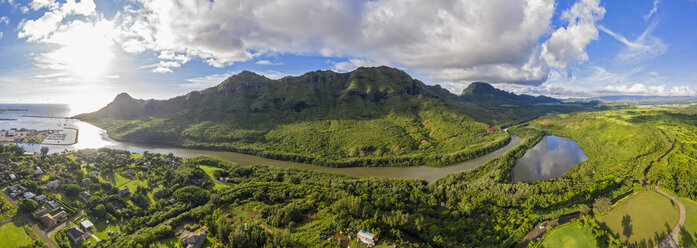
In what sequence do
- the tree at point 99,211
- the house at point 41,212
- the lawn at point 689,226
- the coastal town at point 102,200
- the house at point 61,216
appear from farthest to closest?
the tree at point 99,211
the house at point 61,216
the house at point 41,212
the lawn at point 689,226
the coastal town at point 102,200

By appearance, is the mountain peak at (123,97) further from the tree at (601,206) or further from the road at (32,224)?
the tree at (601,206)

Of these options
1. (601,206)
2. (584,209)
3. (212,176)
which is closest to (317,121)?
(212,176)

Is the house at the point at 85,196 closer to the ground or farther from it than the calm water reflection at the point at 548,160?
farther from it

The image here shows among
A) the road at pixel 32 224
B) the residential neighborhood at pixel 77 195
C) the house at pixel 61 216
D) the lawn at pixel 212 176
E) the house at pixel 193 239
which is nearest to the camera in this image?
the house at pixel 193 239

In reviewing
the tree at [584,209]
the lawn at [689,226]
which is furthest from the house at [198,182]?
the lawn at [689,226]

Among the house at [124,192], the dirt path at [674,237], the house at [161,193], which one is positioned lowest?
the dirt path at [674,237]

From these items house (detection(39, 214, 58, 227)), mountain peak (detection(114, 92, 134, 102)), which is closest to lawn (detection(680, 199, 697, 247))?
house (detection(39, 214, 58, 227))

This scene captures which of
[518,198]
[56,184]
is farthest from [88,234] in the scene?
[518,198]

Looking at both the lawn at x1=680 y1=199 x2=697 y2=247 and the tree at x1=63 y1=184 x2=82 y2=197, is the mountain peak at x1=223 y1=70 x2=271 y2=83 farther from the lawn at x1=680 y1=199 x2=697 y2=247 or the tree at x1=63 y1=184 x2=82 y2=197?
the lawn at x1=680 y1=199 x2=697 y2=247
